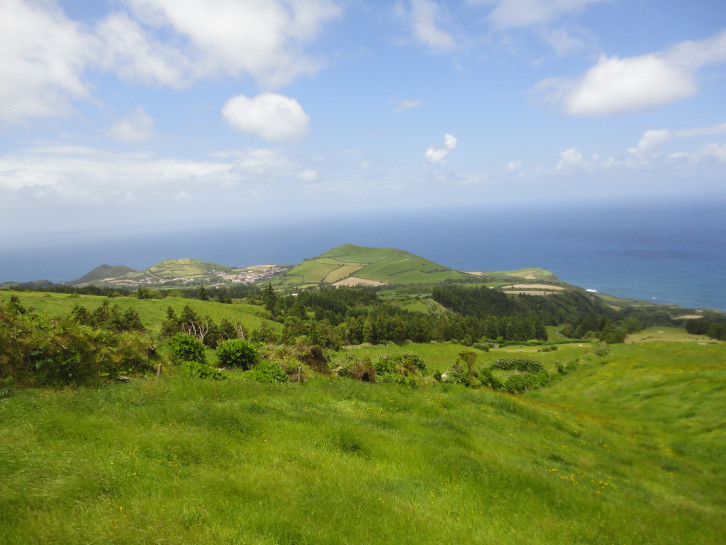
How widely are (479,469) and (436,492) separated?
258 cm

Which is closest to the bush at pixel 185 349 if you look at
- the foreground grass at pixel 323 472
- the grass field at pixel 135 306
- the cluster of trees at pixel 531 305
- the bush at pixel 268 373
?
the bush at pixel 268 373

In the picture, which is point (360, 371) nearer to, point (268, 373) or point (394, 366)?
point (394, 366)

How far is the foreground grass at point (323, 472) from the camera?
648cm

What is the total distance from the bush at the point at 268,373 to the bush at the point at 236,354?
1.59 m

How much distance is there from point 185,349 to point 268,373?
230 inches

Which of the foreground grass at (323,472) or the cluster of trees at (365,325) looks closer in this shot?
the foreground grass at (323,472)

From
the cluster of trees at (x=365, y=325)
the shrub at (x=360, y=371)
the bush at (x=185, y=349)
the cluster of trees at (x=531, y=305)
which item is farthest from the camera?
the cluster of trees at (x=531, y=305)

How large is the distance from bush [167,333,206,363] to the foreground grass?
437 cm

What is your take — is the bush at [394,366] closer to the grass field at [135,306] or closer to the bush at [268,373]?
the bush at [268,373]

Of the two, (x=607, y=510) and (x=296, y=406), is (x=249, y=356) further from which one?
(x=607, y=510)

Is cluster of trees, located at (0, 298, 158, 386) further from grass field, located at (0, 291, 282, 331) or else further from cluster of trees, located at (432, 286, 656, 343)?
cluster of trees, located at (432, 286, 656, 343)

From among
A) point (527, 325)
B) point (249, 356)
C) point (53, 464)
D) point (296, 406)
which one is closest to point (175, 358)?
point (249, 356)

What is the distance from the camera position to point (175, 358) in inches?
816

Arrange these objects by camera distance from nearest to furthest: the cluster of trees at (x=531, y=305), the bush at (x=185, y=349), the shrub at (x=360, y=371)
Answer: the bush at (x=185, y=349) < the shrub at (x=360, y=371) < the cluster of trees at (x=531, y=305)
